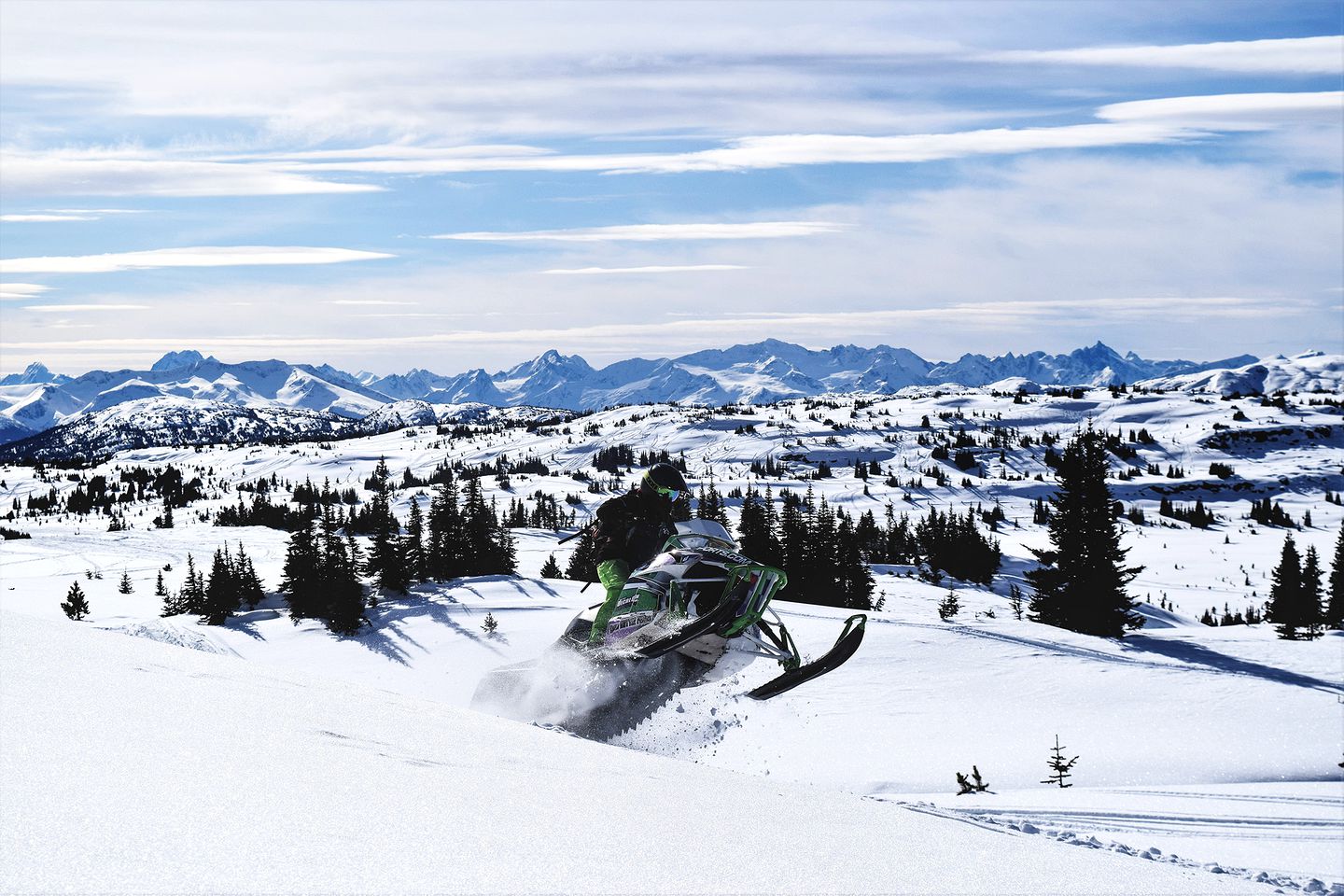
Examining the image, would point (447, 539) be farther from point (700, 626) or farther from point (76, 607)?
point (700, 626)

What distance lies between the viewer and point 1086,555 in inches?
1475

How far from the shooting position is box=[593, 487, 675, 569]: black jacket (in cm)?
1336

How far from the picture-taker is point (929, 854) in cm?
520

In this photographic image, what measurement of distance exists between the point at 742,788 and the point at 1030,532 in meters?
193

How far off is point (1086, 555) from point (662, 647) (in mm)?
31917

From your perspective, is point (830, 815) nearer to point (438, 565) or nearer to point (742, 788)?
point (742, 788)

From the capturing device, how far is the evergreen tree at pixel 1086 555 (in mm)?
37031

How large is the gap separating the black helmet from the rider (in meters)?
0.02

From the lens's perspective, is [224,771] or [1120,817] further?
[1120,817]

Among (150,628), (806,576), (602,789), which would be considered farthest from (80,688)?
(806,576)

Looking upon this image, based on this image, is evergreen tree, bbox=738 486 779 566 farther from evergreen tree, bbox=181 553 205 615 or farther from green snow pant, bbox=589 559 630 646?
evergreen tree, bbox=181 553 205 615

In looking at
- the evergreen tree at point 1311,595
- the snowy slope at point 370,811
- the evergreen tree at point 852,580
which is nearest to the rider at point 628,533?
the snowy slope at point 370,811

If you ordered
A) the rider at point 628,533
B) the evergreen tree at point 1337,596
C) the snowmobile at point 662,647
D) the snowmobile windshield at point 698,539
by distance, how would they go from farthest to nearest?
1. the evergreen tree at point 1337,596
2. the rider at point 628,533
3. the snowmobile windshield at point 698,539
4. the snowmobile at point 662,647

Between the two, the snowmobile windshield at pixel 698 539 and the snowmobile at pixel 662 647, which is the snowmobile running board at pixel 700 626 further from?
the snowmobile windshield at pixel 698 539
